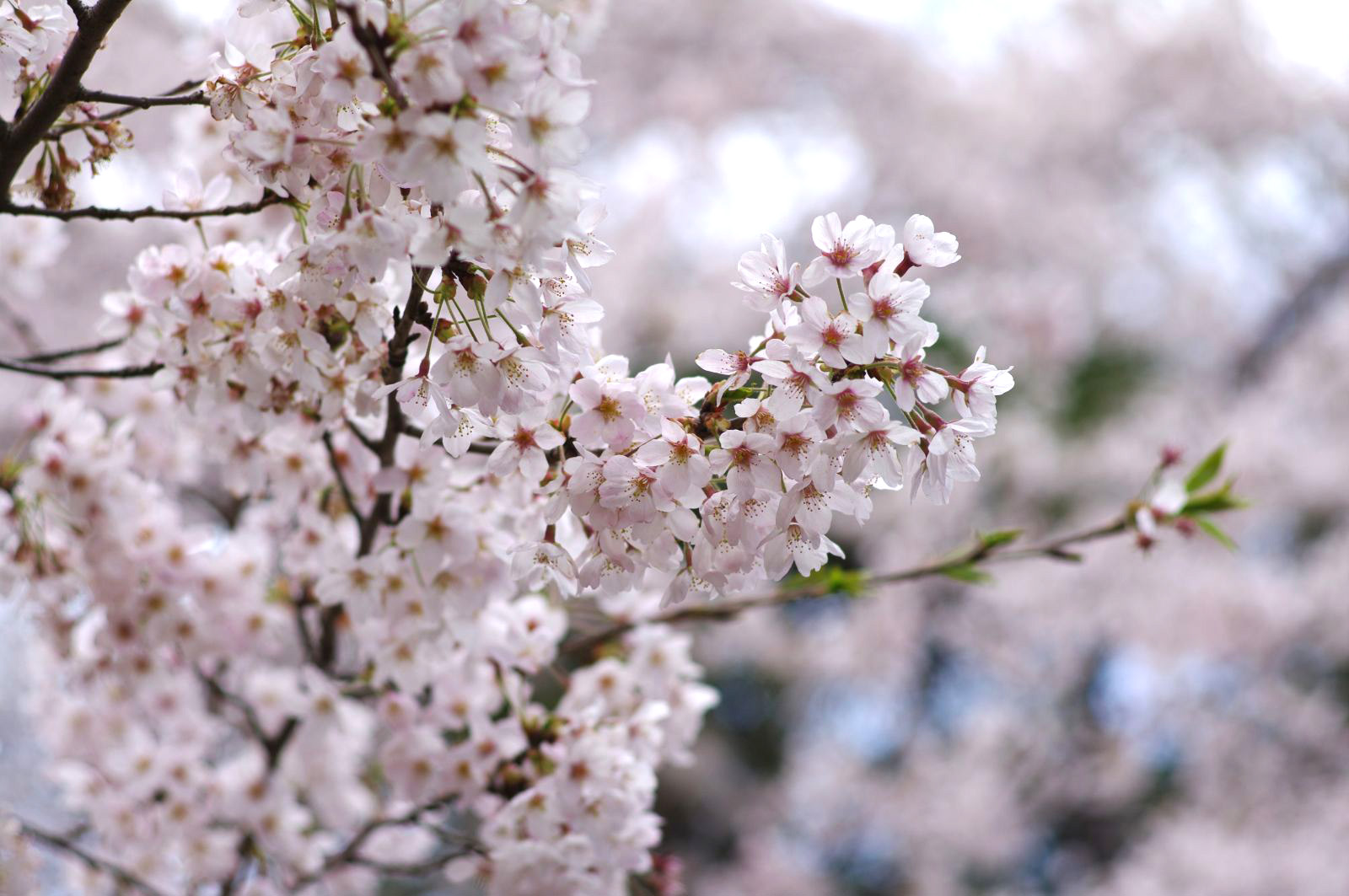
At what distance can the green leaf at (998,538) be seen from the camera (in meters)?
0.84

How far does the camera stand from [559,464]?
1.98 ft

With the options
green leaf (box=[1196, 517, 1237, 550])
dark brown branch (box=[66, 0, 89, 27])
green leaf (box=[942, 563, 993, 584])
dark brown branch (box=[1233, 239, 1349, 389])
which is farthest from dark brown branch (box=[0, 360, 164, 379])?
dark brown branch (box=[1233, 239, 1349, 389])

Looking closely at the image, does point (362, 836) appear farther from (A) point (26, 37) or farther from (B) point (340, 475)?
(A) point (26, 37)

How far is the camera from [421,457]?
73cm

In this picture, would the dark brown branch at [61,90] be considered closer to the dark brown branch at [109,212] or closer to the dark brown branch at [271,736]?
the dark brown branch at [109,212]

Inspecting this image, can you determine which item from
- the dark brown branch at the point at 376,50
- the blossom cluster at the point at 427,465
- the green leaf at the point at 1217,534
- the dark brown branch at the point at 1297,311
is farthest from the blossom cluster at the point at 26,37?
the dark brown branch at the point at 1297,311

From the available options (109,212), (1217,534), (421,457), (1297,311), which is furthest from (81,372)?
(1297,311)

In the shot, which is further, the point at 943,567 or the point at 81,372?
the point at 943,567

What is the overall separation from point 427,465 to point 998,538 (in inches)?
18.4

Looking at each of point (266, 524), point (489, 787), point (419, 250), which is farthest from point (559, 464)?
point (266, 524)

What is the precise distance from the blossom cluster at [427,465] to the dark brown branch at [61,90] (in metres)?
0.07

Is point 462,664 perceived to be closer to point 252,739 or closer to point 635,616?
point 635,616

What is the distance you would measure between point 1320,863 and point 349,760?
2999 millimetres

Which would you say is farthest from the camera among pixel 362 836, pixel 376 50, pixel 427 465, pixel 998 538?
pixel 362 836
